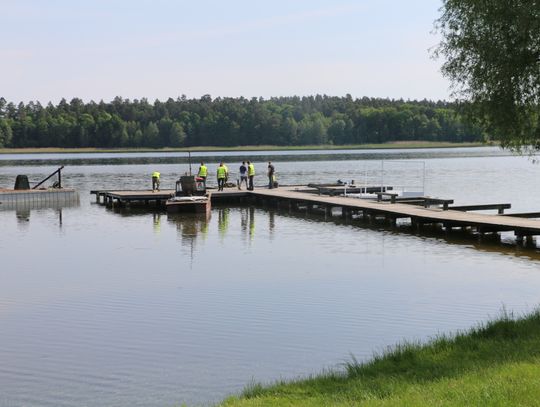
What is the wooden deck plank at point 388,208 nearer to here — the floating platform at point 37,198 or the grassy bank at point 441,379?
the floating platform at point 37,198

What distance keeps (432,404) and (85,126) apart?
548ft

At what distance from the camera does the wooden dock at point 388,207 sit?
27.4 metres

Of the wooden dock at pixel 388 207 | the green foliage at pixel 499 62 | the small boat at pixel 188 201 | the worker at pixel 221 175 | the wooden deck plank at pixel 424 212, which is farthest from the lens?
the worker at pixel 221 175

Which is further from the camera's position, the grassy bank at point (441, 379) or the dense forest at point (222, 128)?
the dense forest at point (222, 128)

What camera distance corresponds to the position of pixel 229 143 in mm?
177875

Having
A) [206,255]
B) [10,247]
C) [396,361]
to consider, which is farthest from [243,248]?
[396,361]

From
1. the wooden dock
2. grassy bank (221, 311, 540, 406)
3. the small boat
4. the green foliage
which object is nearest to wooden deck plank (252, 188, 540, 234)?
the wooden dock

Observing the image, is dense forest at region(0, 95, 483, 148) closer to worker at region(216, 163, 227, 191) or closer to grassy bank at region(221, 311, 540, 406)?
worker at region(216, 163, 227, 191)

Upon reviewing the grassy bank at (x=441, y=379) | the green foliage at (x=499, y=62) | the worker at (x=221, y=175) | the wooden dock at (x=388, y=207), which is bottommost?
the wooden dock at (x=388, y=207)

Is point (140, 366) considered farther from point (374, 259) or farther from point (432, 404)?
point (374, 259)

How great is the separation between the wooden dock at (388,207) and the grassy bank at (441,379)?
49.4ft

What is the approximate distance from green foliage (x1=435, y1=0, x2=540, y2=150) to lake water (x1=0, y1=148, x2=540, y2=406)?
3.75 m

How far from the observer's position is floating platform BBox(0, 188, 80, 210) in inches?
1737

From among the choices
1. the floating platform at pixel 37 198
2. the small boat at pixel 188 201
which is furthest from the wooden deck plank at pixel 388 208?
the small boat at pixel 188 201
